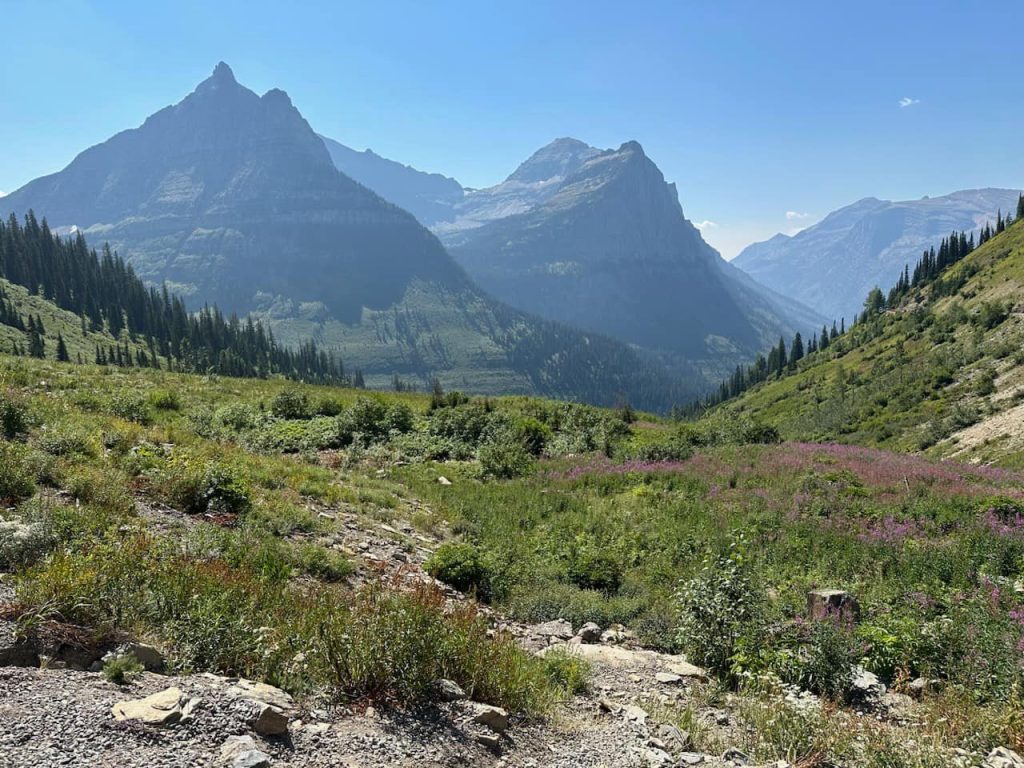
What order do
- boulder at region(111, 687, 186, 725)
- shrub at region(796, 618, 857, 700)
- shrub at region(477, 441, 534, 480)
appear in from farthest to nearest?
shrub at region(477, 441, 534, 480) < shrub at region(796, 618, 857, 700) < boulder at region(111, 687, 186, 725)

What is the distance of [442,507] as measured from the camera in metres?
15.9

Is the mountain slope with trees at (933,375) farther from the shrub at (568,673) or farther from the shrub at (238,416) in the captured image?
the shrub at (568,673)

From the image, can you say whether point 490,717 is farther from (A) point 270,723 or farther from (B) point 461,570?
(B) point 461,570

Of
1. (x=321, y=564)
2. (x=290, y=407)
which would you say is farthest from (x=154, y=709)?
(x=290, y=407)

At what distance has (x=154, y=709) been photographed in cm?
416

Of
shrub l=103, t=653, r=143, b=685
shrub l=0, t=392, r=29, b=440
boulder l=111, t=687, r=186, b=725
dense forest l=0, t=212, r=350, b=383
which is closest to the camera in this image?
boulder l=111, t=687, r=186, b=725

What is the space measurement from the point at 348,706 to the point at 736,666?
4.94 meters

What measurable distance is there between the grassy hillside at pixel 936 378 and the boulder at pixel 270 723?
41978 mm

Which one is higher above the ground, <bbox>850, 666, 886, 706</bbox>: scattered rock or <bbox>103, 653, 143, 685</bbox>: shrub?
<bbox>103, 653, 143, 685</bbox>: shrub

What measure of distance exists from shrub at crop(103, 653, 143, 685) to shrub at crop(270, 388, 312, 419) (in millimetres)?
22634

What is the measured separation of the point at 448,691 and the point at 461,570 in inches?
199

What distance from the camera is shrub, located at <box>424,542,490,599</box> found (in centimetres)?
1035

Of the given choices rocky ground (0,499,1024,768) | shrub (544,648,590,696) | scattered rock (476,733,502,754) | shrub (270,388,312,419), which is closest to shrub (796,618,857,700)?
rocky ground (0,499,1024,768)

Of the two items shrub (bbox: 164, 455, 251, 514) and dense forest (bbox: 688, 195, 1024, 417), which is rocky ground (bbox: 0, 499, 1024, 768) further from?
dense forest (bbox: 688, 195, 1024, 417)
